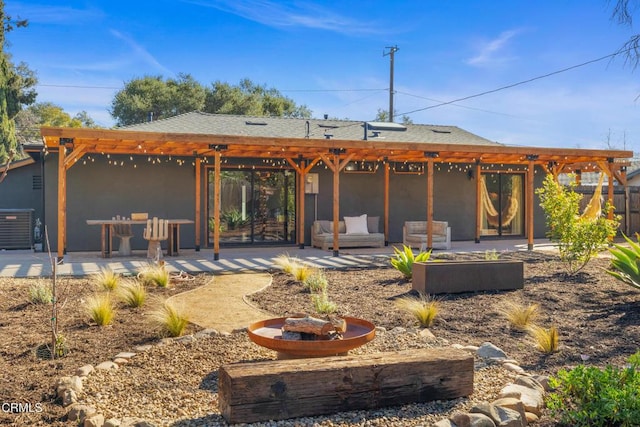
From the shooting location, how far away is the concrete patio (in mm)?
9195

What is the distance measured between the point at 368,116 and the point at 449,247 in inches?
1310

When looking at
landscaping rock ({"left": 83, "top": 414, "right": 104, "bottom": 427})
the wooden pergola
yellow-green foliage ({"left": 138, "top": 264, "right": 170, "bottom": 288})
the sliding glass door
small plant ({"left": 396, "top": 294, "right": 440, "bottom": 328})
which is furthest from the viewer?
the sliding glass door

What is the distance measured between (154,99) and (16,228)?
758 inches

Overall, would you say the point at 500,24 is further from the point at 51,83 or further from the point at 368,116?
the point at 368,116

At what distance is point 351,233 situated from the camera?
44.2ft

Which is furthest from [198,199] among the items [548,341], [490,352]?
[548,341]

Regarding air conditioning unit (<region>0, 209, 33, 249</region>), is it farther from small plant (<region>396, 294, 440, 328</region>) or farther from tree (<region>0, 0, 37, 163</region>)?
small plant (<region>396, 294, 440, 328</region>)

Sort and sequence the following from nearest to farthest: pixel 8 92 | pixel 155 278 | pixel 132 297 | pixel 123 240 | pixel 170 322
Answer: pixel 170 322
pixel 132 297
pixel 155 278
pixel 123 240
pixel 8 92

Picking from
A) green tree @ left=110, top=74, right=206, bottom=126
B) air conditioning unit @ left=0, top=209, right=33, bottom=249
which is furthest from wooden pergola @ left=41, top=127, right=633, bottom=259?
green tree @ left=110, top=74, right=206, bottom=126

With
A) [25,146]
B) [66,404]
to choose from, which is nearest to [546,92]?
[25,146]

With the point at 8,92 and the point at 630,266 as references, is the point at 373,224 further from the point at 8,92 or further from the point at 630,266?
the point at 8,92

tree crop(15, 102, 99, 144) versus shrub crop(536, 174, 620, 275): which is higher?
tree crop(15, 102, 99, 144)

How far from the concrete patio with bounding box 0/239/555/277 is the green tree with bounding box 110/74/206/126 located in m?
19.1

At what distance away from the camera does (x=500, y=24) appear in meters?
15.8
